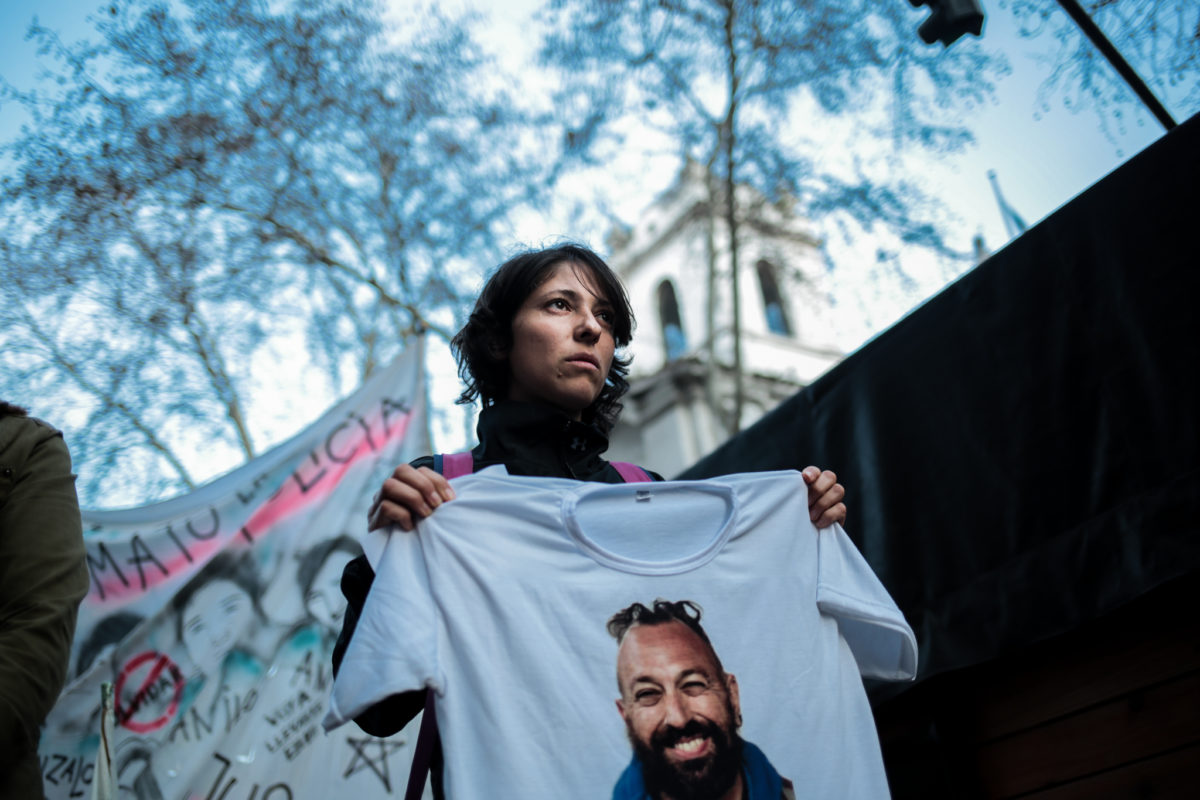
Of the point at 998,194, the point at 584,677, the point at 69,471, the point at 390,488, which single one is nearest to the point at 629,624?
the point at 584,677

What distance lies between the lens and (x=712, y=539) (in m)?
1.56

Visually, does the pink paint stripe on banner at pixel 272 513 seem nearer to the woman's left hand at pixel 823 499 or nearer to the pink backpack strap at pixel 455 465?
the pink backpack strap at pixel 455 465

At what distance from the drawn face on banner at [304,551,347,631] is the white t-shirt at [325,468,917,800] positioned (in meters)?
1.76

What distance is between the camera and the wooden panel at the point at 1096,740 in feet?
6.04

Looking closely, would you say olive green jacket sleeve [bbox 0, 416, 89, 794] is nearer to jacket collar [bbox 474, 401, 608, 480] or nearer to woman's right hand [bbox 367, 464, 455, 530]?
woman's right hand [bbox 367, 464, 455, 530]

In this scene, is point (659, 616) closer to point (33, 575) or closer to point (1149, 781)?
point (33, 575)

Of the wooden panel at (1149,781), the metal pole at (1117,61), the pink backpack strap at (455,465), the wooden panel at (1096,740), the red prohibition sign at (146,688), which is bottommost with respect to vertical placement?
the wooden panel at (1149,781)

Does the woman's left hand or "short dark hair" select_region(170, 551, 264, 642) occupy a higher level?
"short dark hair" select_region(170, 551, 264, 642)

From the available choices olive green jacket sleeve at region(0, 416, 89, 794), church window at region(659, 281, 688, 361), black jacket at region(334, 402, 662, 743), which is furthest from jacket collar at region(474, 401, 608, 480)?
church window at region(659, 281, 688, 361)

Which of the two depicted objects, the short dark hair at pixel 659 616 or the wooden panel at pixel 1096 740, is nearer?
the short dark hair at pixel 659 616

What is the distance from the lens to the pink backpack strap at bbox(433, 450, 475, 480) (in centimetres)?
166

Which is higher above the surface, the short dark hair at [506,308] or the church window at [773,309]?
the church window at [773,309]

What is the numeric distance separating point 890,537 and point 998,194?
625cm

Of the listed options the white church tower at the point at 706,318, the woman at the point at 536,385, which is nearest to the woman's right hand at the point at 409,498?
the woman at the point at 536,385
